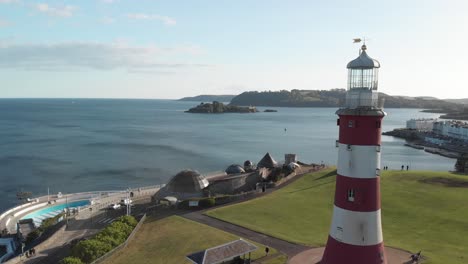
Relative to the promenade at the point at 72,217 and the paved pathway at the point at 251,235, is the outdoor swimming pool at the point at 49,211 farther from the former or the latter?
the paved pathway at the point at 251,235

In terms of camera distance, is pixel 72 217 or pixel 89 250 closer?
pixel 89 250

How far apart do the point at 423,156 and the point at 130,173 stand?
83014 mm

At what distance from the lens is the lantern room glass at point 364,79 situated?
A: 630 inches

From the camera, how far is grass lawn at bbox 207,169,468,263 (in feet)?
97.5

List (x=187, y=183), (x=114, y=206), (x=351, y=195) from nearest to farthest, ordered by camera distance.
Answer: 1. (x=351, y=195)
2. (x=114, y=206)
3. (x=187, y=183)

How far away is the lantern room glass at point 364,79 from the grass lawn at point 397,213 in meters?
16.2

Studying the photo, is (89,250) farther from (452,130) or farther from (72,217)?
(452,130)

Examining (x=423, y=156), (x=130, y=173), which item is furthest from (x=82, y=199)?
(x=423, y=156)

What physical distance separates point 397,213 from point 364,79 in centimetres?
2513

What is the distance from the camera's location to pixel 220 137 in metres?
150

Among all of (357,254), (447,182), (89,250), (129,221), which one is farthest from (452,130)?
(357,254)

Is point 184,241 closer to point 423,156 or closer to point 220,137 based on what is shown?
point 423,156

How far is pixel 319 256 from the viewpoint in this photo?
26.6 meters

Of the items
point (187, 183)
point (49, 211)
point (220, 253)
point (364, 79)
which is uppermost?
point (364, 79)
